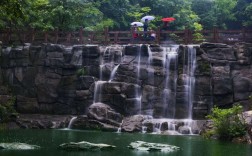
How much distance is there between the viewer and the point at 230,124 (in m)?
21.6

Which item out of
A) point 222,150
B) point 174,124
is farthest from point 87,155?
point 174,124

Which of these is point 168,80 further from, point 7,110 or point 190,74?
point 7,110

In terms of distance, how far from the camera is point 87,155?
46.5 ft

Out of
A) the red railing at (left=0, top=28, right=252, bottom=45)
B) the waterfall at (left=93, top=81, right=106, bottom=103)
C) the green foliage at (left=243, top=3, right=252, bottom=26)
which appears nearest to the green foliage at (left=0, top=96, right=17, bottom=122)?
the red railing at (left=0, top=28, right=252, bottom=45)

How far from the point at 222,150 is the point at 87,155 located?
20.3 ft

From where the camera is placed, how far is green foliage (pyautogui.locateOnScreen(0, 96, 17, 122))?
89.6 feet

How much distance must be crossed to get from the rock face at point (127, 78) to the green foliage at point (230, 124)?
5.42m

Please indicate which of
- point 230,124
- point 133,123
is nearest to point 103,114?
point 133,123

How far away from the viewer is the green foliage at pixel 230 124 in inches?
840

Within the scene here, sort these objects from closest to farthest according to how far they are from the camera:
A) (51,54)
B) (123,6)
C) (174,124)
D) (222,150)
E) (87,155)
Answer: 1. (87,155)
2. (222,150)
3. (174,124)
4. (51,54)
5. (123,6)

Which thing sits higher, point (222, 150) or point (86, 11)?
point (86, 11)

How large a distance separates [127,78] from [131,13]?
18.5m

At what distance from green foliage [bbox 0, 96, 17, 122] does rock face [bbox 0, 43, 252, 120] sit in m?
0.67

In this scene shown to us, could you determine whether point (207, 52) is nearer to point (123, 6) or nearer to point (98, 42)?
point (98, 42)
